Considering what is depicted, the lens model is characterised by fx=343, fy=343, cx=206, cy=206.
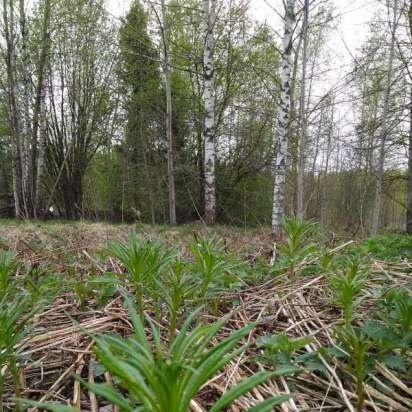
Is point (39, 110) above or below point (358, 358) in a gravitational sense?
above

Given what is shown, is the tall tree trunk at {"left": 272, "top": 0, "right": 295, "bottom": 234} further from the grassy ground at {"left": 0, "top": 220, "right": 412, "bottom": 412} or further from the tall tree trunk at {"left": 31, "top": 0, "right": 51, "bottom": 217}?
the grassy ground at {"left": 0, "top": 220, "right": 412, "bottom": 412}

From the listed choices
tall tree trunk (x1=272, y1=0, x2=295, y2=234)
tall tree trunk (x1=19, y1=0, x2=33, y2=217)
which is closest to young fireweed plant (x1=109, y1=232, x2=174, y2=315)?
tall tree trunk (x1=272, y1=0, x2=295, y2=234)

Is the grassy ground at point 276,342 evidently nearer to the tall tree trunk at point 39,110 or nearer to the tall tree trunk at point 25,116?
the tall tree trunk at point 25,116

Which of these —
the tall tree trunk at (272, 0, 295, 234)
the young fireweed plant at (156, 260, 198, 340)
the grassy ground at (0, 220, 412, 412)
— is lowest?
the grassy ground at (0, 220, 412, 412)

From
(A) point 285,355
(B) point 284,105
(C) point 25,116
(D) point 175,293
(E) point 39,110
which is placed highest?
(E) point 39,110

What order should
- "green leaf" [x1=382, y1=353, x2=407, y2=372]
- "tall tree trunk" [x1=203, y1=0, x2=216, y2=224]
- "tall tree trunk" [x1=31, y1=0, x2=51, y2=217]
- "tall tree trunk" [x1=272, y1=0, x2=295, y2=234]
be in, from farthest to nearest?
"tall tree trunk" [x1=31, y1=0, x2=51, y2=217], "tall tree trunk" [x1=203, y1=0, x2=216, y2=224], "tall tree trunk" [x1=272, y1=0, x2=295, y2=234], "green leaf" [x1=382, y1=353, x2=407, y2=372]

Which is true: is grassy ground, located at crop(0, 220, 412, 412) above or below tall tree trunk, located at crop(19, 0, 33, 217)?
below

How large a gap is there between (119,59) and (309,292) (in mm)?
15491

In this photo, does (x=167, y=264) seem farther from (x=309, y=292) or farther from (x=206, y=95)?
(x=206, y=95)

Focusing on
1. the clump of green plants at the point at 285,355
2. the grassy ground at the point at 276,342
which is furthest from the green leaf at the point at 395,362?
the clump of green plants at the point at 285,355

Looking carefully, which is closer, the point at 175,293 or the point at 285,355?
the point at 285,355

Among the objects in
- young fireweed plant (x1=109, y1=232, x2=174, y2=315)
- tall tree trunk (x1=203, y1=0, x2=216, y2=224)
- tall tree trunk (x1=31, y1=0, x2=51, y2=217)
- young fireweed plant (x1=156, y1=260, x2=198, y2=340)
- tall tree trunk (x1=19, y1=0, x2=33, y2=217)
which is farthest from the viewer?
tall tree trunk (x1=19, y1=0, x2=33, y2=217)

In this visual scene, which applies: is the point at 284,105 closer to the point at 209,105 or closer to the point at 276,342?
the point at 209,105

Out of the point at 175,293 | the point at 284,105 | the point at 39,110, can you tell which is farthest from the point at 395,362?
the point at 39,110
